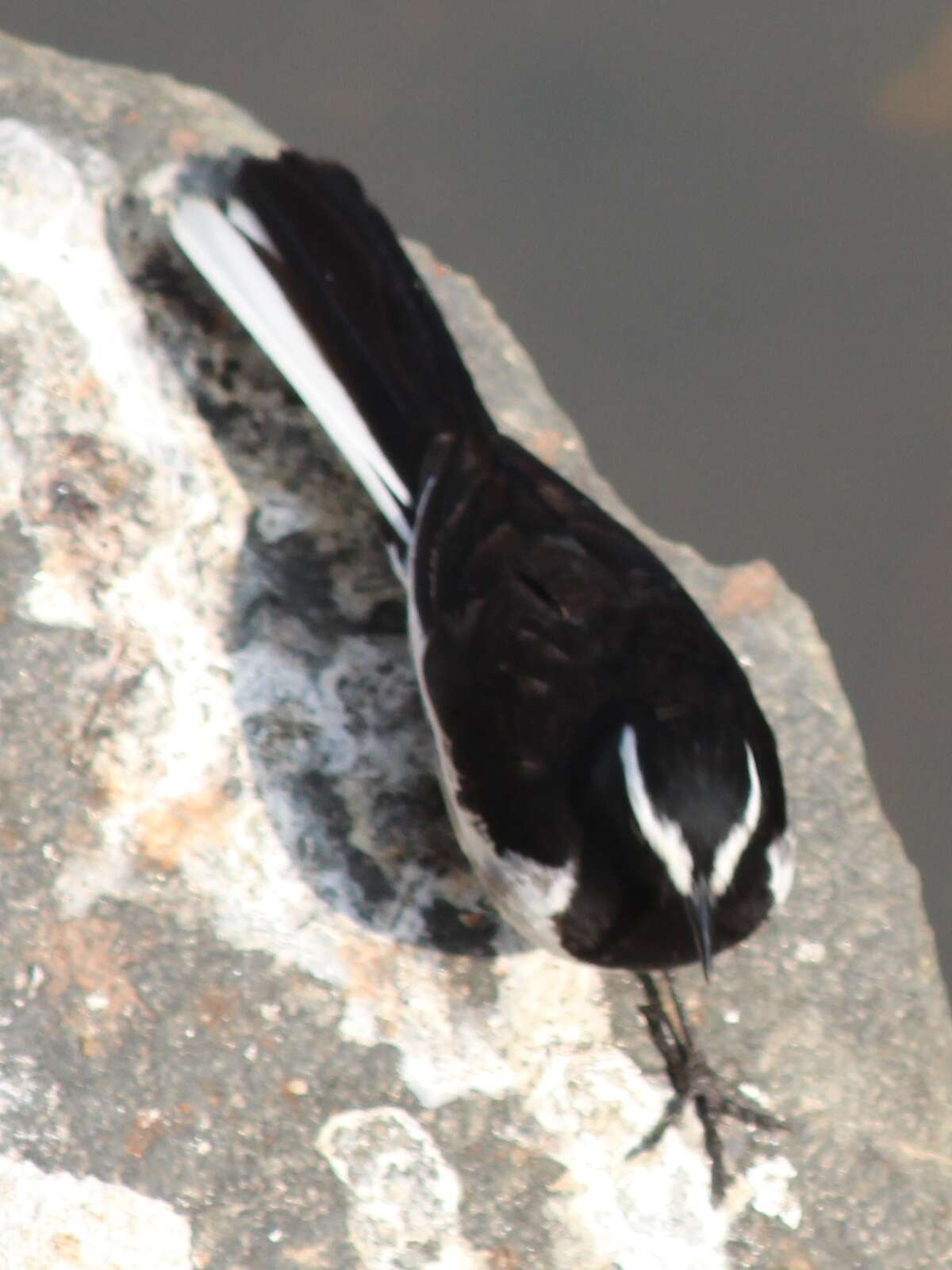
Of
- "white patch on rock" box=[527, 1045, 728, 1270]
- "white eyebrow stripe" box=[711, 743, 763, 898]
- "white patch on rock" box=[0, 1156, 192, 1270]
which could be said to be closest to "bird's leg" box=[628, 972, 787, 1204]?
"white patch on rock" box=[527, 1045, 728, 1270]

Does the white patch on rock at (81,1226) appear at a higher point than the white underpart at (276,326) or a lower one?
lower

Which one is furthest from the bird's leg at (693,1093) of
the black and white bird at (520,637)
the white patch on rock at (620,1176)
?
the black and white bird at (520,637)

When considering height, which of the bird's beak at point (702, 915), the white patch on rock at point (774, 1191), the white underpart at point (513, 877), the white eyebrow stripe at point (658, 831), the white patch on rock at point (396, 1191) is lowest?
the white patch on rock at point (396, 1191)

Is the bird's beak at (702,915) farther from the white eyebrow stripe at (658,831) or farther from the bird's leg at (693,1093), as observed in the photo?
the bird's leg at (693,1093)

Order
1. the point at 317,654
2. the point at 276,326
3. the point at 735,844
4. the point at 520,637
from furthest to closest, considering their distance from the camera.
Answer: the point at 276,326
the point at 317,654
the point at 520,637
the point at 735,844

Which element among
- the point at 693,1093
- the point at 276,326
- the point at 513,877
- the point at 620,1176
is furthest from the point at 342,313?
the point at 620,1176

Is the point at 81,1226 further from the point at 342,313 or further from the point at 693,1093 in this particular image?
the point at 342,313

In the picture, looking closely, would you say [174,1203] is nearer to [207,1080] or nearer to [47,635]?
[207,1080]
